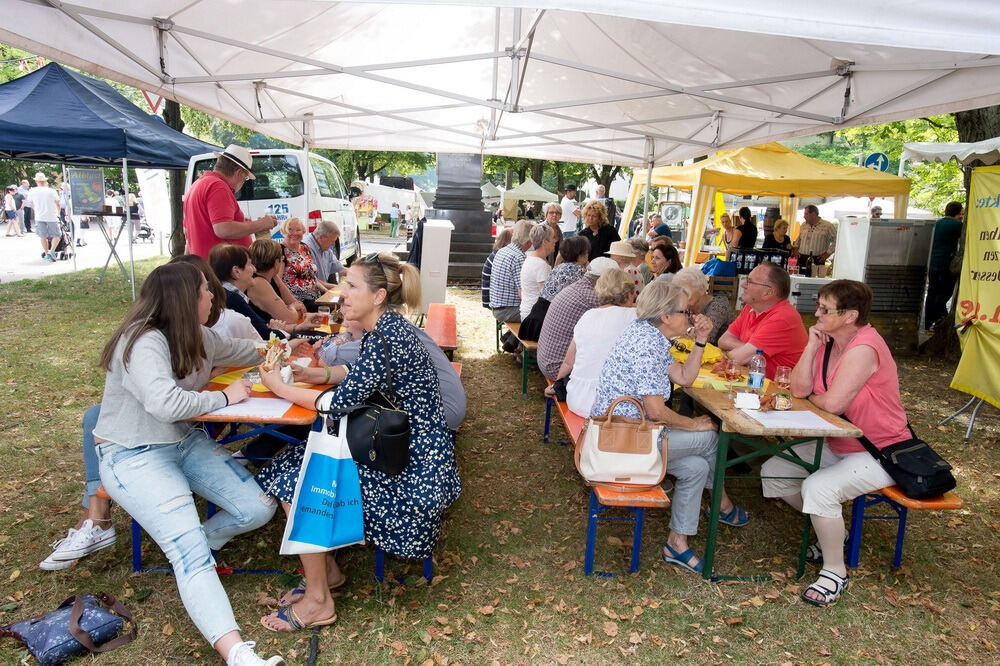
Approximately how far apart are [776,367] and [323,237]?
4628mm

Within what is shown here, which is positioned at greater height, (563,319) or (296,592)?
(563,319)

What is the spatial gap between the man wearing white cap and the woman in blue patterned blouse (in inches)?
570

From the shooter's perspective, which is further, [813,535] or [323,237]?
[323,237]

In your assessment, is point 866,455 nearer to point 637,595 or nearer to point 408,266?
point 637,595

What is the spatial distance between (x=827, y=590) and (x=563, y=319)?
2.33 metres

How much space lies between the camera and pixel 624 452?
299 centimetres

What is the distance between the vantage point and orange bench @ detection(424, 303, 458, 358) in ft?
16.9

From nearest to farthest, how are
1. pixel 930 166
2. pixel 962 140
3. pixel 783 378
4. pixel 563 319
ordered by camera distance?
pixel 783 378
pixel 563 319
pixel 962 140
pixel 930 166

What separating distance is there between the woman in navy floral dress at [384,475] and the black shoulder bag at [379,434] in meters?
0.03

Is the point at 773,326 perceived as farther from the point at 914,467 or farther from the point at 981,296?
the point at 981,296

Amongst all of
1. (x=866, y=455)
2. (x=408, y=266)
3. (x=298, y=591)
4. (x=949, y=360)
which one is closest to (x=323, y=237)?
(x=408, y=266)

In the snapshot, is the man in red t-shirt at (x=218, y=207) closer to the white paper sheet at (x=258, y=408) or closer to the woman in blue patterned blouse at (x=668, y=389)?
the white paper sheet at (x=258, y=408)

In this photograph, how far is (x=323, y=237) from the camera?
6703 mm

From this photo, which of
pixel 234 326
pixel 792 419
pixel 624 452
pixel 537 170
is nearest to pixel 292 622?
pixel 624 452
